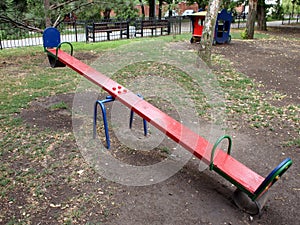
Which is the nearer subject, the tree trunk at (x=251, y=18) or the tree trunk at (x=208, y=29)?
the tree trunk at (x=208, y=29)

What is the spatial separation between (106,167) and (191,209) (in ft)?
4.05

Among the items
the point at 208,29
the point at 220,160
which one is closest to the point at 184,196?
the point at 220,160

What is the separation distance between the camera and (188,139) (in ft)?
11.9

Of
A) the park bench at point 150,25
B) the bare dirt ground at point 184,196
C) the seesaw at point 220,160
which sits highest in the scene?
the park bench at point 150,25

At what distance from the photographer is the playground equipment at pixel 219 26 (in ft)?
41.8

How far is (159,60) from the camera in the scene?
9.62m

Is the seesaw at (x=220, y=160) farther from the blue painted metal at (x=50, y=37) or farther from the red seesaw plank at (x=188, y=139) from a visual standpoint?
the blue painted metal at (x=50, y=37)

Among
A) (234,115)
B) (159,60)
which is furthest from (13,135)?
(159,60)

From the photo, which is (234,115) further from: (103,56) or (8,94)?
(103,56)

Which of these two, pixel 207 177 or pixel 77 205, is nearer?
pixel 77 205

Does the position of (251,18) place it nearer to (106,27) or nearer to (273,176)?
(106,27)

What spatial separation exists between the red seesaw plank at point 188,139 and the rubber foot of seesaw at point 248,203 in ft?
0.49

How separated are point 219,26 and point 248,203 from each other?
1094 cm

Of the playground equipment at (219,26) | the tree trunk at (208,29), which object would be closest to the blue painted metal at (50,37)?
the tree trunk at (208,29)
